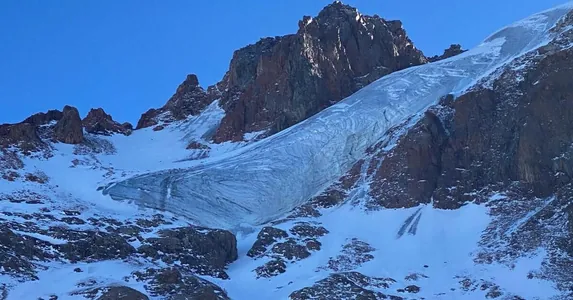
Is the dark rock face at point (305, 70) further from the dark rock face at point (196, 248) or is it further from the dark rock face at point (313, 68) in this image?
the dark rock face at point (196, 248)

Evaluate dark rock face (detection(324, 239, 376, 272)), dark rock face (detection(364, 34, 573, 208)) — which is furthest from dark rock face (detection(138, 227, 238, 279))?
dark rock face (detection(364, 34, 573, 208))

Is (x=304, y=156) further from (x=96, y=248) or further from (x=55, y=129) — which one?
(x=55, y=129)

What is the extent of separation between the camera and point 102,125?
332 ft

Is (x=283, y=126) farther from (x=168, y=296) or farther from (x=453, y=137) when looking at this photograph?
(x=168, y=296)

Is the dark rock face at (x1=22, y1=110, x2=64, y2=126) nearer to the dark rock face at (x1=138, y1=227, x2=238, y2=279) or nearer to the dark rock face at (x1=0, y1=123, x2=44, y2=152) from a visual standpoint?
the dark rock face at (x1=0, y1=123, x2=44, y2=152)

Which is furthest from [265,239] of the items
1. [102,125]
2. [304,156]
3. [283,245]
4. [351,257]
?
[102,125]

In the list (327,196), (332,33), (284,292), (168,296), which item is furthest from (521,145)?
(332,33)

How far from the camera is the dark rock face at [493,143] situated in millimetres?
64688

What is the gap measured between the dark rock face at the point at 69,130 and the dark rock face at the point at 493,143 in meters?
32.1

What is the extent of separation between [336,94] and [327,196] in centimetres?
2612

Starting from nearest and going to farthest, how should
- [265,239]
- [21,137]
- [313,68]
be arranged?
[265,239]
[21,137]
[313,68]

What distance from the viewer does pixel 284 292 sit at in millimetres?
54125

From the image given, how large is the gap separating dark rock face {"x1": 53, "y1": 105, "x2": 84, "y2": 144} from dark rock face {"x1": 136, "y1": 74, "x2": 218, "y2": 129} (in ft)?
56.1

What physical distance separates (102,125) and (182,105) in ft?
36.3
